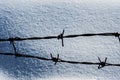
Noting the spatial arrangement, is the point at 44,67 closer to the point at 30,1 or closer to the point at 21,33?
the point at 21,33

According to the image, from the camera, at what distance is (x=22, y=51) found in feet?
13.1

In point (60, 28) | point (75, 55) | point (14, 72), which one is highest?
point (60, 28)

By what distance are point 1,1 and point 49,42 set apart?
1.12m

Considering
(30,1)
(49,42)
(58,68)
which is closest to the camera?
(58,68)

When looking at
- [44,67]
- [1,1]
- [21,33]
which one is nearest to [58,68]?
[44,67]

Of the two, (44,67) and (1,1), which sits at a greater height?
(1,1)

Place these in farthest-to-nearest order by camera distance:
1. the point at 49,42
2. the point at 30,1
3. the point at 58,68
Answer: the point at 30,1
the point at 49,42
the point at 58,68

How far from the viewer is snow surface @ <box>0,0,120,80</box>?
12.4 feet

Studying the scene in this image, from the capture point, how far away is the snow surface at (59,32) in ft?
12.4

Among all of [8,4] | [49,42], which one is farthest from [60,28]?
[8,4]

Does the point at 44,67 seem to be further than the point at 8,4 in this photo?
No

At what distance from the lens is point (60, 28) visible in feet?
13.7

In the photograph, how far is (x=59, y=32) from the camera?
415 cm

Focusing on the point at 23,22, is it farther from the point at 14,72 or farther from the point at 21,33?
the point at 14,72
